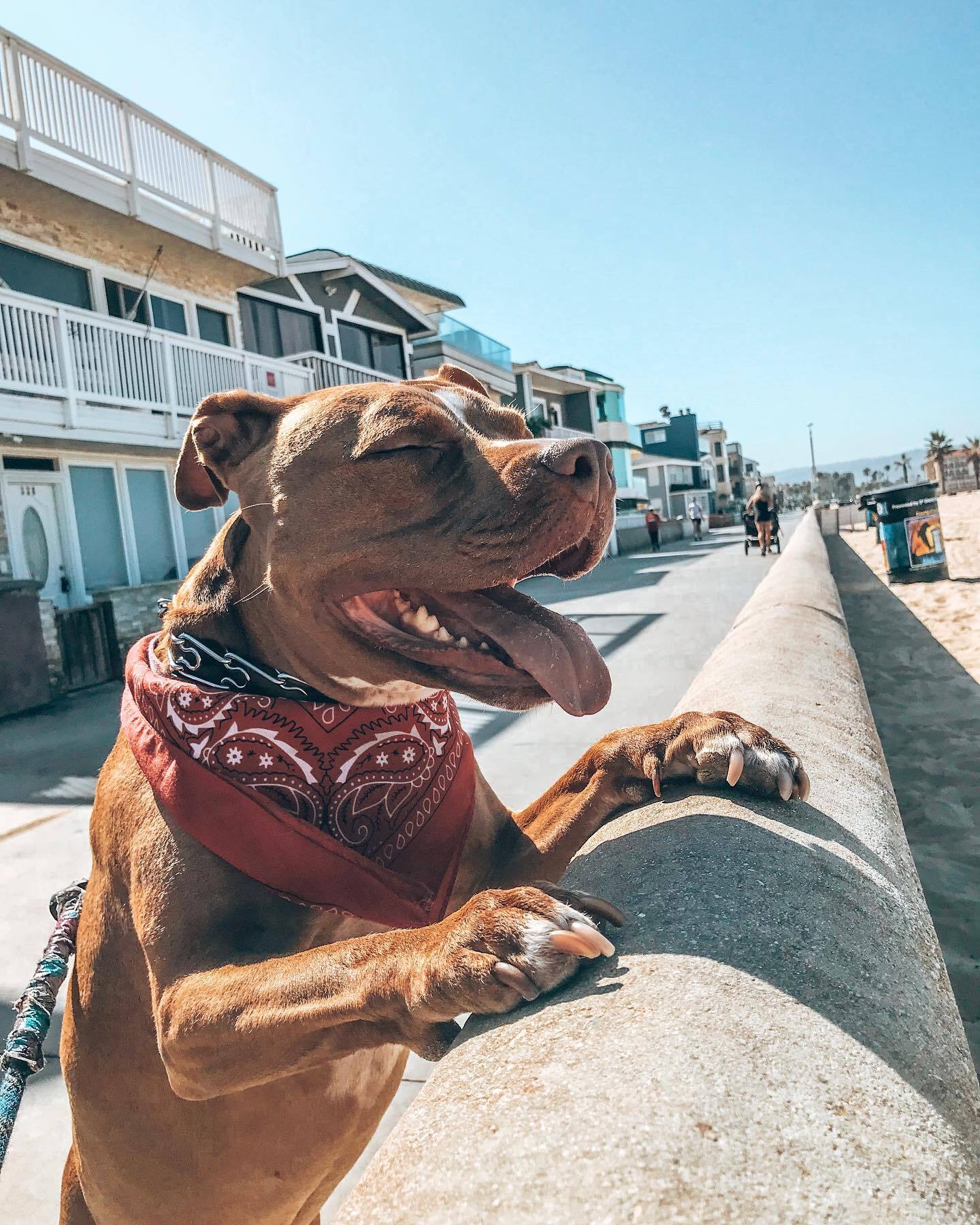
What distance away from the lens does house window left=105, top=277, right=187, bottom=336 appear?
465 inches

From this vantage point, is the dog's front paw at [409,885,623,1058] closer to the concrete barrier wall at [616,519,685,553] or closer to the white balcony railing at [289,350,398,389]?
the white balcony railing at [289,350,398,389]

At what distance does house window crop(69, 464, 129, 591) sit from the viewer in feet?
37.5

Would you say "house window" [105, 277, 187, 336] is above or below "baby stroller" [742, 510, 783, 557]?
above

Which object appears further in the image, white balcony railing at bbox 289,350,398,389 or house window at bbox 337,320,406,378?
house window at bbox 337,320,406,378

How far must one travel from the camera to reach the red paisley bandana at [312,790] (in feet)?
4.72

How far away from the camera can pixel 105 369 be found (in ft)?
34.8

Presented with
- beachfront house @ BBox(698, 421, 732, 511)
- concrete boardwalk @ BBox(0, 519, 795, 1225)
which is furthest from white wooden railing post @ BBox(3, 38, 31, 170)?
beachfront house @ BBox(698, 421, 732, 511)

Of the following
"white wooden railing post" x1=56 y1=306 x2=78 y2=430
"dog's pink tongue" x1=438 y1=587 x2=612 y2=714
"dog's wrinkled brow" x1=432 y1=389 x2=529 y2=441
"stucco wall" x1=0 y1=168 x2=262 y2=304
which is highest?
"stucco wall" x1=0 y1=168 x2=262 y2=304

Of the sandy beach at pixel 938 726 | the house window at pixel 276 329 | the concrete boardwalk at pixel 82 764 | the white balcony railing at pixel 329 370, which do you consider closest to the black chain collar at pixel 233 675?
the concrete boardwalk at pixel 82 764

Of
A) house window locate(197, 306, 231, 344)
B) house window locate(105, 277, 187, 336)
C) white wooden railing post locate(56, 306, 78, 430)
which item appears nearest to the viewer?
white wooden railing post locate(56, 306, 78, 430)

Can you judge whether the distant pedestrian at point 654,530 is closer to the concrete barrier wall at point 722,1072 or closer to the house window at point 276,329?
the house window at point 276,329

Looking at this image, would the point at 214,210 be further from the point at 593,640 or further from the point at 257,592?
the point at 257,592

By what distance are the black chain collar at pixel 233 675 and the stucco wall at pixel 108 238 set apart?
34.9 feet

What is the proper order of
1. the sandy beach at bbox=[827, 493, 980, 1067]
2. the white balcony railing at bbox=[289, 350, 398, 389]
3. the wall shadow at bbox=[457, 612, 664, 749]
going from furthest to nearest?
the white balcony railing at bbox=[289, 350, 398, 389], the wall shadow at bbox=[457, 612, 664, 749], the sandy beach at bbox=[827, 493, 980, 1067]
